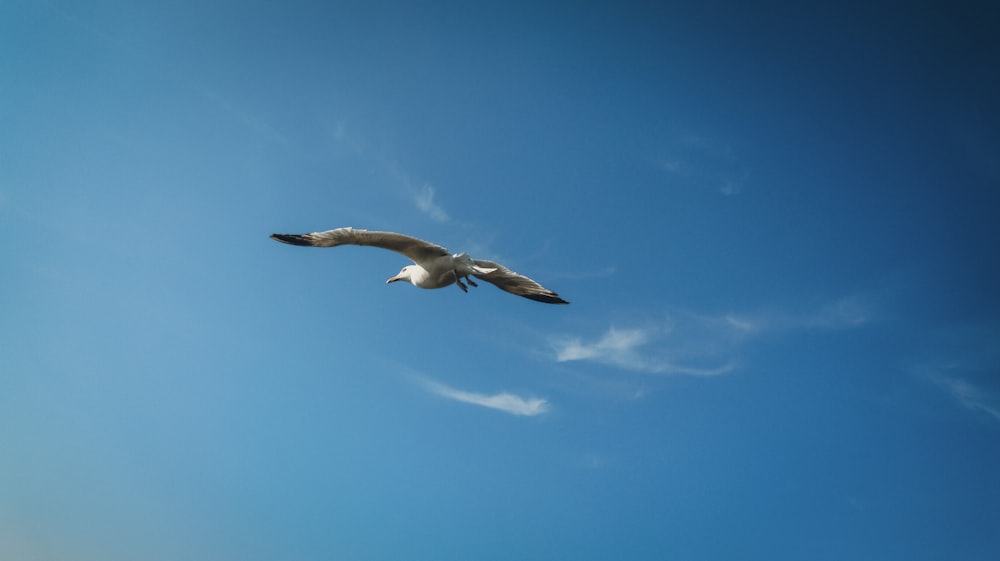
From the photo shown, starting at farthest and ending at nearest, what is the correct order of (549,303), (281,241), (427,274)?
1. (549,303)
2. (427,274)
3. (281,241)

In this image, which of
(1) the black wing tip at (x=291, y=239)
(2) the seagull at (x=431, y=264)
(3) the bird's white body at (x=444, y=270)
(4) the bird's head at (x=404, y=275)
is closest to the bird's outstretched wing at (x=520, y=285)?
(2) the seagull at (x=431, y=264)

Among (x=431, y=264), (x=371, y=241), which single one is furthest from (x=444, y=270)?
(x=371, y=241)

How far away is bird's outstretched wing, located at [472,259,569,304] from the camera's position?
2288cm

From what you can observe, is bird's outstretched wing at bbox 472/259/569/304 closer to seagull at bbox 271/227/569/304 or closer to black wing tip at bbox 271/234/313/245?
seagull at bbox 271/227/569/304

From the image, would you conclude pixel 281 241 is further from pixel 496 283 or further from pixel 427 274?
pixel 496 283

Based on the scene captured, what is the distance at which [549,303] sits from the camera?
75.7ft

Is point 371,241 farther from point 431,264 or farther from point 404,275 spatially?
point 404,275

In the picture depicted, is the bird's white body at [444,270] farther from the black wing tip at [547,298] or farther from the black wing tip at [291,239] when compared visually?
the black wing tip at [291,239]

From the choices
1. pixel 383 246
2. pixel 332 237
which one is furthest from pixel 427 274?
pixel 332 237

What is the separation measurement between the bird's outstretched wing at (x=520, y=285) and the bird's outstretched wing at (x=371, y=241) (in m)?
2.80

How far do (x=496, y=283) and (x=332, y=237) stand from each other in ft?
21.3

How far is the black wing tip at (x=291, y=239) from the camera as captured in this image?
19.1m

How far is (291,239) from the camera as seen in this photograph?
1920 cm

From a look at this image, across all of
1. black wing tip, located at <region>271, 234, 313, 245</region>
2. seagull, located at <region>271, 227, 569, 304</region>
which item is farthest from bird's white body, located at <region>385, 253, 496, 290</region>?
black wing tip, located at <region>271, 234, 313, 245</region>
